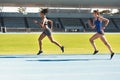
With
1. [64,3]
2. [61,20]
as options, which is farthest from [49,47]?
[64,3]

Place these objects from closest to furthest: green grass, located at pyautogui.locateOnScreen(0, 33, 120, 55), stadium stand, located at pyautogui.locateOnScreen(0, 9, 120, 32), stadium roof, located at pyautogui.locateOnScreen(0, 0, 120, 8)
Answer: green grass, located at pyautogui.locateOnScreen(0, 33, 120, 55) → stadium stand, located at pyautogui.locateOnScreen(0, 9, 120, 32) → stadium roof, located at pyautogui.locateOnScreen(0, 0, 120, 8)

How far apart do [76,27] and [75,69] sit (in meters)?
51.9

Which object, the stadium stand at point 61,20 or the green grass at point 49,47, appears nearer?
the green grass at point 49,47

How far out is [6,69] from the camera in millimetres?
8070

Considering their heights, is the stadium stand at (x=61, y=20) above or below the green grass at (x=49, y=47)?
below

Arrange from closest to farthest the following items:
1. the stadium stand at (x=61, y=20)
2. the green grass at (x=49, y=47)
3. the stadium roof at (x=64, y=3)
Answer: the green grass at (x=49, y=47) → the stadium stand at (x=61, y=20) → the stadium roof at (x=64, y=3)

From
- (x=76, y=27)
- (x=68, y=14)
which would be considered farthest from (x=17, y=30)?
(x=68, y=14)

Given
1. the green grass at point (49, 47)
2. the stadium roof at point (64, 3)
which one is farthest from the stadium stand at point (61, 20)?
the green grass at point (49, 47)

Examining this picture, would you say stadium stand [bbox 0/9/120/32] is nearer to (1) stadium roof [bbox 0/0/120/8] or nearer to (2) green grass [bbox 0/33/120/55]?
(1) stadium roof [bbox 0/0/120/8]

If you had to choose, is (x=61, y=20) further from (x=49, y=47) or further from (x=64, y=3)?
(x=49, y=47)

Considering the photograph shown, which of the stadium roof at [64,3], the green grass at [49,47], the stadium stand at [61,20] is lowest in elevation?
the stadium stand at [61,20]

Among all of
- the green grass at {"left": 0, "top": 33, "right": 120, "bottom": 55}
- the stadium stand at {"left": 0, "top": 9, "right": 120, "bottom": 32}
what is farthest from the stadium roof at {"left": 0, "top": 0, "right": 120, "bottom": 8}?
the green grass at {"left": 0, "top": 33, "right": 120, "bottom": 55}

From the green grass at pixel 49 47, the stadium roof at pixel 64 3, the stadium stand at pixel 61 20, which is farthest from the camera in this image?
the stadium roof at pixel 64 3

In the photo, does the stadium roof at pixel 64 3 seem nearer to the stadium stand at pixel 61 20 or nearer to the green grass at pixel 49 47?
the stadium stand at pixel 61 20
